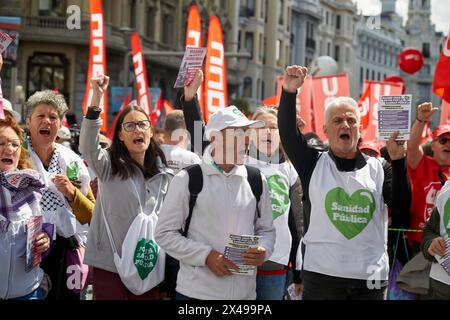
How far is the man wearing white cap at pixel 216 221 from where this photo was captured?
4180 mm

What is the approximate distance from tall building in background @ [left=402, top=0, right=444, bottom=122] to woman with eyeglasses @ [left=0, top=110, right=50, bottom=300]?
6129 cm

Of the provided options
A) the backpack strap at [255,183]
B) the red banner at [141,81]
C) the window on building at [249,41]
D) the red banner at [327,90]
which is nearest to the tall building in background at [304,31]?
the window on building at [249,41]

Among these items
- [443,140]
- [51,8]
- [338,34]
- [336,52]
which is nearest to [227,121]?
[443,140]

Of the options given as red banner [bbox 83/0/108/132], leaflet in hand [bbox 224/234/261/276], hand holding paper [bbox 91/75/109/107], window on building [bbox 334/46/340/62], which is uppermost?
window on building [bbox 334/46/340/62]

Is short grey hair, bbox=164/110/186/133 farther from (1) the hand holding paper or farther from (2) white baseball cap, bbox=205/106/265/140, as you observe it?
(2) white baseball cap, bbox=205/106/265/140

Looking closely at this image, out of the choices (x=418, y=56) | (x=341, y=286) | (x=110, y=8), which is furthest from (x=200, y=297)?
(x=110, y=8)

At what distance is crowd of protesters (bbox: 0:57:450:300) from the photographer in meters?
4.25

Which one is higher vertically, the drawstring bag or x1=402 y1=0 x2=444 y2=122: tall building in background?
x1=402 y1=0 x2=444 y2=122: tall building in background

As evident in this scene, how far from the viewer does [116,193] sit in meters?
5.00

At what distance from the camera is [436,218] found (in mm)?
4797

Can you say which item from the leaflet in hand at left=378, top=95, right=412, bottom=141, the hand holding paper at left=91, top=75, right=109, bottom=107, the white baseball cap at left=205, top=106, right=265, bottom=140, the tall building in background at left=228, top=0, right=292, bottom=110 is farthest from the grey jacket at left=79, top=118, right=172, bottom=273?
the tall building in background at left=228, top=0, right=292, bottom=110

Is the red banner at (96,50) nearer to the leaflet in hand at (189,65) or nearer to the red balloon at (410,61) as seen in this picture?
the leaflet in hand at (189,65)

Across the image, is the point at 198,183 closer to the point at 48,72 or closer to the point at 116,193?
the point at 116,193
